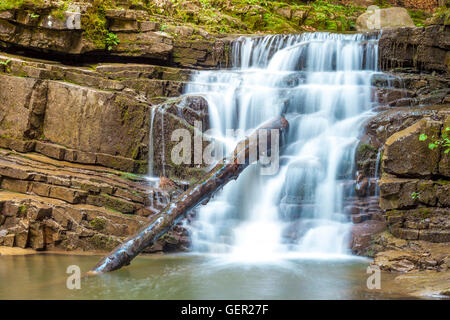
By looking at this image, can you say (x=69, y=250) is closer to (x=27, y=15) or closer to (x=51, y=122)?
(x=51, y=122)

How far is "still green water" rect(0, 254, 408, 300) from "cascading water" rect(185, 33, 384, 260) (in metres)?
0.97

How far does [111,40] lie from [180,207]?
6.98m

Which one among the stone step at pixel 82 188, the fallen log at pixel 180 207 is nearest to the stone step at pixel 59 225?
the stone step at pixel 82 188

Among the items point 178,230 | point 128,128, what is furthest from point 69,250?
point 128,128

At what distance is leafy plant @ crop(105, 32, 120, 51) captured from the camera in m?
12.1

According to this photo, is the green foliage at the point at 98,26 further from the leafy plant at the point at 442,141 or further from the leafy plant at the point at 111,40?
the leafy plant at the point at 442,141

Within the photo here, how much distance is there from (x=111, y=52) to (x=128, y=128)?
3640 mm

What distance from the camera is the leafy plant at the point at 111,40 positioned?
12078mm

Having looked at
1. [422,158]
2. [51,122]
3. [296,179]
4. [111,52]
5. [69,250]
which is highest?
[111,52]

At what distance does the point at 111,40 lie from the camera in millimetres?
12141

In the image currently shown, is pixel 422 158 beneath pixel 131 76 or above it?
beneath

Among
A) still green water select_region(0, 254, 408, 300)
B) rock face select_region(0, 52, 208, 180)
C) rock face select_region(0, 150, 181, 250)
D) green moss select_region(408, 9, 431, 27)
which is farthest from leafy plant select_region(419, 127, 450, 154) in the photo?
green moss select_region(408, 9, 431, 27)

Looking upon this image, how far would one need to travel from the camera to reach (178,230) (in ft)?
27.8
